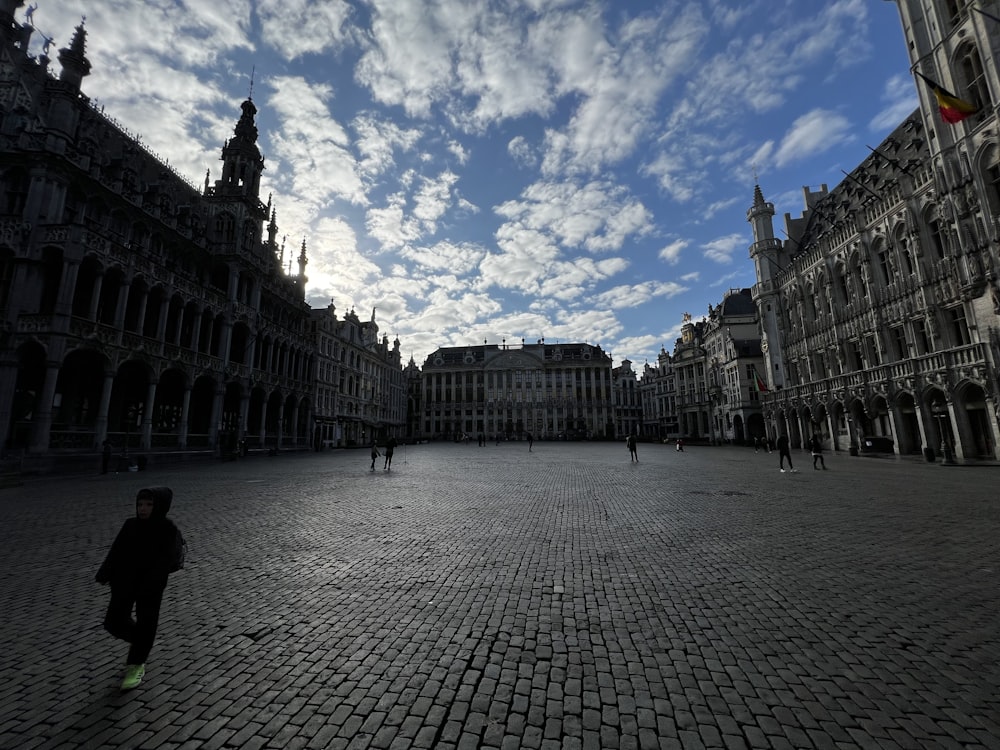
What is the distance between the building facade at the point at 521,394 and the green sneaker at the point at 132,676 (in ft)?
300

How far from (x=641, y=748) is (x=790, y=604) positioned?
10.9 feet

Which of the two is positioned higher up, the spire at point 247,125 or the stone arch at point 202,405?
the spire at point 247,125

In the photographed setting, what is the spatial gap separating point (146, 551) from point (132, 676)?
3.20 ft

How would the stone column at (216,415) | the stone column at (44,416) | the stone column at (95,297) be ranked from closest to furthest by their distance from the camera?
the stone column at (44,416)
the stone column at (95,297)
the stone column at (216,415)

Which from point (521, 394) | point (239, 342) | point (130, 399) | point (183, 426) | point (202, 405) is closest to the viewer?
point (130, 399)

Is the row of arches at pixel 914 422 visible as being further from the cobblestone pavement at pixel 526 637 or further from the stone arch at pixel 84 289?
the stone arch at pixel 84 289

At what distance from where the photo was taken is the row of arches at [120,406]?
20.8m

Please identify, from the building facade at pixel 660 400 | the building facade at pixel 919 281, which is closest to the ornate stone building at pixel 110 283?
the building facade at pixel 919 281

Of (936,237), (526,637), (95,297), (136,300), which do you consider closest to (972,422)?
(936,237)

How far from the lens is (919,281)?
25594mm

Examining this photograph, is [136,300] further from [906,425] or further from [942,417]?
[906,425]

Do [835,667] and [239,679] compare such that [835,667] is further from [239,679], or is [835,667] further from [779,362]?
[779,362]

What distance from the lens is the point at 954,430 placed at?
76.7 feet

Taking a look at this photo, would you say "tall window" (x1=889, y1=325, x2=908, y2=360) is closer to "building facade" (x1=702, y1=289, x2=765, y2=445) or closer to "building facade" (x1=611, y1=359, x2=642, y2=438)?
"building facade" (x1=702, y1=289, x2=765, y2=445)
